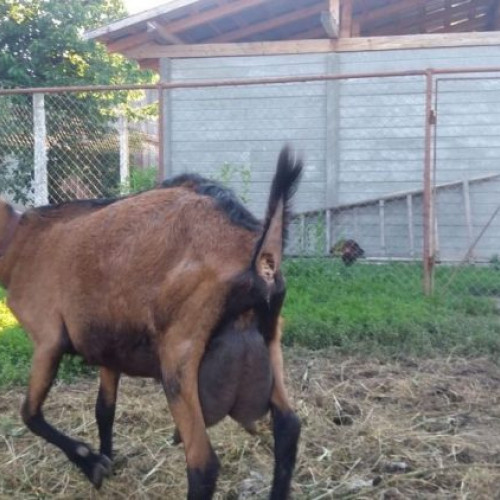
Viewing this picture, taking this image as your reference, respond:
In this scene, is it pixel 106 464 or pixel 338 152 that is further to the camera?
pixel 338 152

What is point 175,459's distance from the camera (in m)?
4.28

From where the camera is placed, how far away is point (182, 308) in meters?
3.33

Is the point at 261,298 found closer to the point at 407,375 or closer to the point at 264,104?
the point at 407,375

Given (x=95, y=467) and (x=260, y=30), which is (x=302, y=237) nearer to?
(x=260, y=30)

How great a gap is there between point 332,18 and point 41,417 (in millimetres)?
7982

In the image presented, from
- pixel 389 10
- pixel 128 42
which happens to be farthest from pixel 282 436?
pixel 389 10

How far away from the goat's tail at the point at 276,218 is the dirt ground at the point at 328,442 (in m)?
1.22

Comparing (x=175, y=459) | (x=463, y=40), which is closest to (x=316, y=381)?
(x=175, y=459)

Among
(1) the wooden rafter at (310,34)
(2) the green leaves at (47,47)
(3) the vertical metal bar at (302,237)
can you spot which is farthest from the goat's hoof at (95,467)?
(2) the green leaves at (47,47)

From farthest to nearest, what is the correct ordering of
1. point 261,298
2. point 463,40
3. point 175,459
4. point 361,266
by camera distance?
1. point 463,40
2. point 361,266
3. point 175,459
4. point 261,298

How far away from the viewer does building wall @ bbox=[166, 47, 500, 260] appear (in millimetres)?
10742

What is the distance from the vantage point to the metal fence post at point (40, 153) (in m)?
9.53

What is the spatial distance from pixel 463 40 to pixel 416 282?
3.94 meters

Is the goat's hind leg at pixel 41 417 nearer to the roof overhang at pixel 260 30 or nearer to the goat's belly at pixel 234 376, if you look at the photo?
the goat's belly at pixel 234 376
